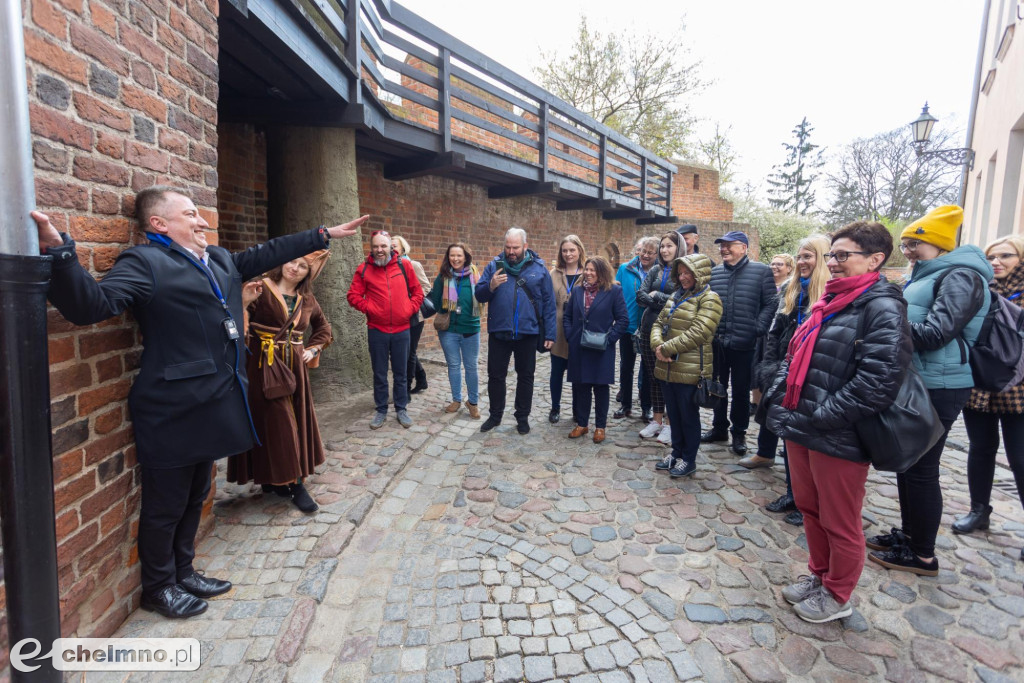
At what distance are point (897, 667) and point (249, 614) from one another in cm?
279

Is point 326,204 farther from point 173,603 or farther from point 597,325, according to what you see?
point 173,603

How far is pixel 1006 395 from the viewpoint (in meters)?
2.99

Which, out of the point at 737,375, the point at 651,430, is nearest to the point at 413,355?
the point at 651,430

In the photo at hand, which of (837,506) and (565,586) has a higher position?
(837,506)

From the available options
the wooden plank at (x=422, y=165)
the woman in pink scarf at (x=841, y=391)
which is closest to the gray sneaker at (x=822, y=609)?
the woman in pink scarf at (x=841, y=391)

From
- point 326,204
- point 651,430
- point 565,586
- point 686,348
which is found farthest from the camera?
point 326,204

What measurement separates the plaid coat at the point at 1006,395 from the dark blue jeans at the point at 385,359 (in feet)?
13.6

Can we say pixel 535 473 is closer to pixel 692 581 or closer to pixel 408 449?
pixel 408 449

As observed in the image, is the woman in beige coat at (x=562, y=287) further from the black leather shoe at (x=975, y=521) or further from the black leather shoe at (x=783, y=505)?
the black leather shoe at (x=975, y=521)

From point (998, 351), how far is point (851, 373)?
123cm

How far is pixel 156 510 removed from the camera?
2.26 m

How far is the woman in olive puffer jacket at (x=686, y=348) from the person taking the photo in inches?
150

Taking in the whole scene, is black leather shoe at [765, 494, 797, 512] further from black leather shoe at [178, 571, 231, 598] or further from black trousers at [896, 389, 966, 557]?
black leather shoe at [178, 571, 231, 598]

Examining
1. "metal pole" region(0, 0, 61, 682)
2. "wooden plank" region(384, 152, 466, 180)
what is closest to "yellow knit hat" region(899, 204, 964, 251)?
"metal pole" region(0, 0, 61, 682)
